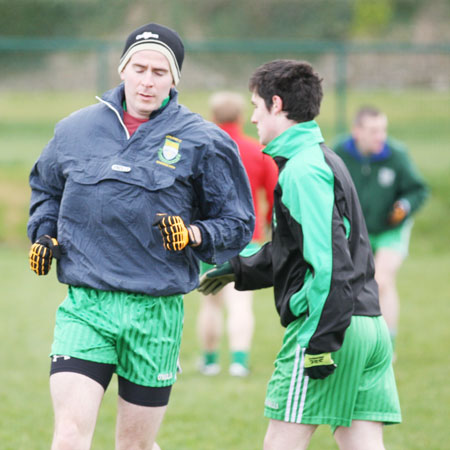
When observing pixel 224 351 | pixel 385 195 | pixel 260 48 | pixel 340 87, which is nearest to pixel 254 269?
pixel 385 195

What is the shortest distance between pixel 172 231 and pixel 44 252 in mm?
620

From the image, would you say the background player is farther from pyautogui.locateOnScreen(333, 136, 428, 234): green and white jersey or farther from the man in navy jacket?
the man in navy jacket

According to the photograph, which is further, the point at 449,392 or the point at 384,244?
the point at 384,244

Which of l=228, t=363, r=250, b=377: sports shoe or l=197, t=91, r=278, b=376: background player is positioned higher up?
l=197, t=91, r=278, b=376: background player

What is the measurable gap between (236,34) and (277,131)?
2384 cm

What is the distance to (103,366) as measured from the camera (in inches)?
151

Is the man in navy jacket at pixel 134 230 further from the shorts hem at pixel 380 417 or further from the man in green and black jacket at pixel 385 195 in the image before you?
the man in green and black jacket at pixel 385 195

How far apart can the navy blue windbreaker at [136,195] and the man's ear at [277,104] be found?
282 millimetres

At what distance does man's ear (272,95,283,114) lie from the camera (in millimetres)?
3951

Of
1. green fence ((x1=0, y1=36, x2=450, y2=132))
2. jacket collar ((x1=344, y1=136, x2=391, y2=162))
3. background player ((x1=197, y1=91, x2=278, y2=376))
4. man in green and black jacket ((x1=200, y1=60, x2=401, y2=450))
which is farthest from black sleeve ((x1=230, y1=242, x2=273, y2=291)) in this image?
green fence ((x1=0, y1=36, x2=450, y2=132))

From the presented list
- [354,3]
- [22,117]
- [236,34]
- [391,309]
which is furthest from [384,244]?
[354,3]

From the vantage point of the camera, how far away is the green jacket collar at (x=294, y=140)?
3.86 meters

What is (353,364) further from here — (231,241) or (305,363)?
(231,241)

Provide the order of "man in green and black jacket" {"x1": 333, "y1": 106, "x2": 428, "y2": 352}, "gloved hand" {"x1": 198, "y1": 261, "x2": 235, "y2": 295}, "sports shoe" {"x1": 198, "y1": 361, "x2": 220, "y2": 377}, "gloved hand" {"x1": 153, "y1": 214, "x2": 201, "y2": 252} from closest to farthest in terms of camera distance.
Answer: "gloved hand" {"x1": 153, "y1": 214, "x2": 201, "y2": 252}
"gloved hand" {"x1": 198, "y1": 261, "x2": 235, "y2": 295}
"sports shoe" {"x1": 198, "y1": 361, "x2": 220, "y2": 377}
"man in green and black jacket" {"x1": 333, "y1": 106, "x2": 428, "y2": 352}
